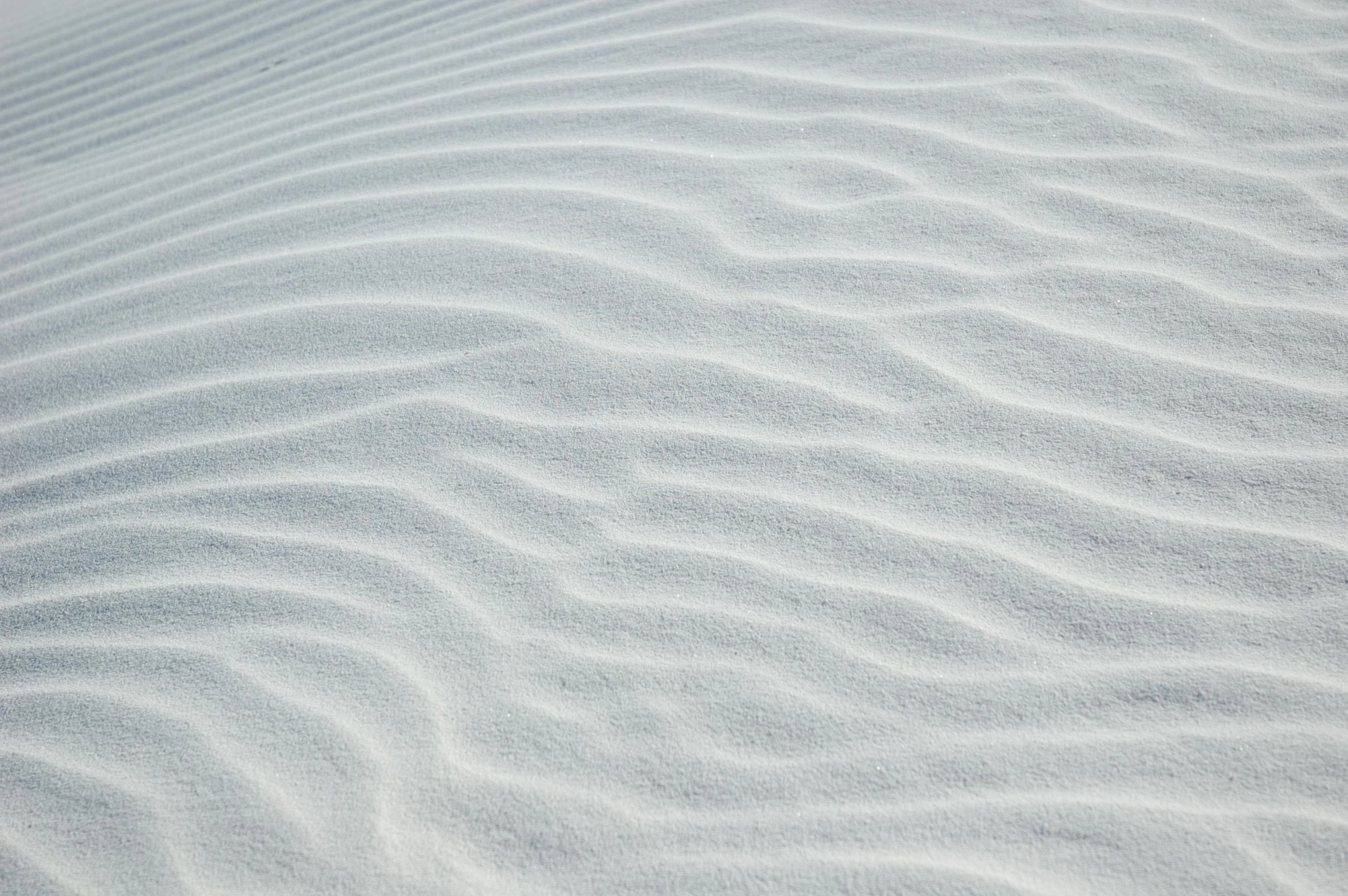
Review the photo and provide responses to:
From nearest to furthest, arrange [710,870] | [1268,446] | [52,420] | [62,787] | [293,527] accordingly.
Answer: [710,870] → [62,787] → [1268,446] → [293,527] → [52,420]

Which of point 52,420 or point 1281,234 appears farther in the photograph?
point 52,420

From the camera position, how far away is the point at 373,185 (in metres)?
3.18

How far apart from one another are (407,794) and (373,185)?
1888mm

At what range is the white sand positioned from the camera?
5.91ft

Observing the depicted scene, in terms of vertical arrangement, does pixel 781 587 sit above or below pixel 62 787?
above

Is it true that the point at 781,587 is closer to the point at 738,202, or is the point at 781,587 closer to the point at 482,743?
the point at 482,743

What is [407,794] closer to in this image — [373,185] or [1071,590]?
[1071,590]

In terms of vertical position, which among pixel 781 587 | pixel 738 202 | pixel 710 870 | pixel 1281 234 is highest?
pixel 738 202

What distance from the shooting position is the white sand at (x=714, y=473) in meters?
1.80

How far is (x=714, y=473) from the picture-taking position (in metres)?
2.29

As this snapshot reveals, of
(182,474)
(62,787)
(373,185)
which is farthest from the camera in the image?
(373,185)

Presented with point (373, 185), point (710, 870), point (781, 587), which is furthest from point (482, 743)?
point (373, 185)

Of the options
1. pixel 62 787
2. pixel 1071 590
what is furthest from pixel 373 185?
pixel 1071 590

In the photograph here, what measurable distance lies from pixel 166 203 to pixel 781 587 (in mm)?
2313
